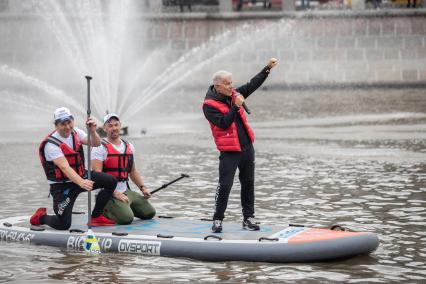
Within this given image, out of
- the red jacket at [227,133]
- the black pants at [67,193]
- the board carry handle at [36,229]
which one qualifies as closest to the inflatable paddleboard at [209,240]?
the board carry handle at [36,229]

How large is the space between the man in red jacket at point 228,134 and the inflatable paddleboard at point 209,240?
30cm

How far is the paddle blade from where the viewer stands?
1186 cm

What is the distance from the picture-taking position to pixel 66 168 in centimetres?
1202

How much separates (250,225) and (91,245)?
1713 mm

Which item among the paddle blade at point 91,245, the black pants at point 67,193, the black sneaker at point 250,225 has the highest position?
the black pants at point 67,193

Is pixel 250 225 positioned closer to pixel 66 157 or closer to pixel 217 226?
pixel 217 226

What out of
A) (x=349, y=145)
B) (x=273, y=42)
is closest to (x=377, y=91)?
(x=273, y=42)

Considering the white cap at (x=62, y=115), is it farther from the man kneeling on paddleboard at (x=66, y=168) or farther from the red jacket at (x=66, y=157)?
the red jacket at (x=66, y=157)

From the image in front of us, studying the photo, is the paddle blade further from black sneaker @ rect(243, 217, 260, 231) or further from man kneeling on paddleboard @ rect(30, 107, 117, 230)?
black sneaker @ rect(243, 217, 260, 231)

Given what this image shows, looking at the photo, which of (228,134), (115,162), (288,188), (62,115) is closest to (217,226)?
(228,134)

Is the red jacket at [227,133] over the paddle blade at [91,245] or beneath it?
over

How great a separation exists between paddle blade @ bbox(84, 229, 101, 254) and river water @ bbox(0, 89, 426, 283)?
0.11m

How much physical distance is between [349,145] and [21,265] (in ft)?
41.5

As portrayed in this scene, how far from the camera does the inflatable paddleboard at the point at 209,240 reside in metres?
11.2
